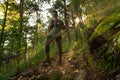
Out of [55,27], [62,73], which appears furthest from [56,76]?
[55,27]

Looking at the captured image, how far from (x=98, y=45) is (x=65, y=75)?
124 centimetres

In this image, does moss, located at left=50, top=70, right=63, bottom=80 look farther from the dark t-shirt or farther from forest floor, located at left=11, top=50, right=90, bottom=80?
the dark t-shirt

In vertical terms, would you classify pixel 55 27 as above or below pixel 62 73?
above

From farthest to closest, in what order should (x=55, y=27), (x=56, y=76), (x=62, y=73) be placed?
(x=55, y=27), (x=62, y=73), (x=56, y=76)

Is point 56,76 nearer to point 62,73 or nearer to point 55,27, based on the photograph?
point 62,73

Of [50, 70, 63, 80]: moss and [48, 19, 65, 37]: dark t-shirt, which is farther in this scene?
[48, 19, 65, 37]: dark t-shirt

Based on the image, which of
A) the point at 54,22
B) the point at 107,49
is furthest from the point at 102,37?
the point at 54,22

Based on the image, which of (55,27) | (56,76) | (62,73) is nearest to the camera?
(56,76)

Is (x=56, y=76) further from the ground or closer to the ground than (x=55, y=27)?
closer to the ground

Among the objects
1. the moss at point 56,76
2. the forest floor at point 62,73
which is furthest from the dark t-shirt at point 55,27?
the moss at point 56,76

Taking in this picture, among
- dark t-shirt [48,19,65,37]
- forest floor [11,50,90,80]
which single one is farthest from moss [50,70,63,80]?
dark t-shirt [48,19,65,37]

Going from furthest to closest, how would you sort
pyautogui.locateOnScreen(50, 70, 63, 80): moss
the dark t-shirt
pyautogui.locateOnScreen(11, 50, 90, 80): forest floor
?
the dark t-shirt → pyautogui.locateOnScreen(50, 70, 63, 80): moss → pyautogui.locateOnScreen(11, 50, 90, 80): forest floor

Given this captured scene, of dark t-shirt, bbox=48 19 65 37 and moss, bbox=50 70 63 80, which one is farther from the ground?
dark t-shirt, bbox=48 19 65 37

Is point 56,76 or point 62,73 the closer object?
point 56,76
